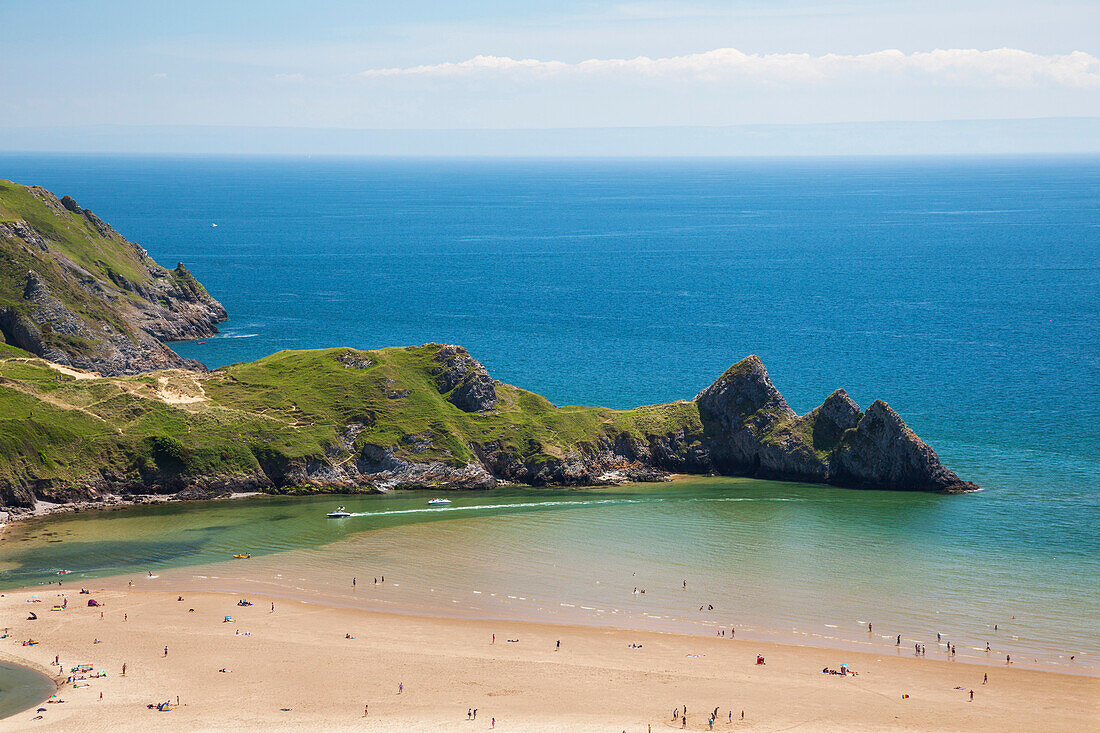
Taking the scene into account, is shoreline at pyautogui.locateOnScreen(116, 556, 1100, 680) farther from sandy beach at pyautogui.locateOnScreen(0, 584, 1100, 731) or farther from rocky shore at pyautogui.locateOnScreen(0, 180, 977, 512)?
rocky shore at pyautogui.locateOnScreen(0, 180, 977, 512)

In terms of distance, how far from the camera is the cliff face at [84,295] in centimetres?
14788

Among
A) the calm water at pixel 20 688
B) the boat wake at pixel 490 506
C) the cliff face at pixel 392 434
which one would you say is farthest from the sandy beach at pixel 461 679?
the cliff face at pixel 392 434

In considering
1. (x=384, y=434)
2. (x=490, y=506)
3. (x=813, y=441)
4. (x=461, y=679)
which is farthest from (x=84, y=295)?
(x=461, y=679)

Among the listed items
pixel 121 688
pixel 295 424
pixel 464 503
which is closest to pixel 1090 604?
pixel 464 503

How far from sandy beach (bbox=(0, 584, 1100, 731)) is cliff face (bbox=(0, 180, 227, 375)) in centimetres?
Result: 8243

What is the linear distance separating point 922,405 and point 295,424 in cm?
8275

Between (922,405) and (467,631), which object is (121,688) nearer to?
(467,631)

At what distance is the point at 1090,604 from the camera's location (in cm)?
7562

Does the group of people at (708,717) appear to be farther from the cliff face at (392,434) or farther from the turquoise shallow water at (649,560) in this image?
the cliff face at (392,434)

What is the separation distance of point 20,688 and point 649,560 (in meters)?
48.7

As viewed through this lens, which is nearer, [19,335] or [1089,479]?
[1089,479]

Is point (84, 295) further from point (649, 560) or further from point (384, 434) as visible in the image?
point (649, 560)

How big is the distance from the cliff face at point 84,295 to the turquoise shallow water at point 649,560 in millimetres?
62973

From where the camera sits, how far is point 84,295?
16038 centimetres
